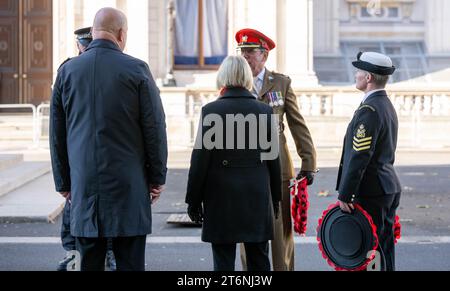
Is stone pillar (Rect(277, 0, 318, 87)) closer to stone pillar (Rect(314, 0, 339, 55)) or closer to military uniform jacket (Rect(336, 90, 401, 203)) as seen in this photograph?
Answer: stone pillar (Rect(314, 0, 339, 55))

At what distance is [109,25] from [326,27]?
1020 inches

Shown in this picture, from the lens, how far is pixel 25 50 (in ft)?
99.7

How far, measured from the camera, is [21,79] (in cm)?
3017

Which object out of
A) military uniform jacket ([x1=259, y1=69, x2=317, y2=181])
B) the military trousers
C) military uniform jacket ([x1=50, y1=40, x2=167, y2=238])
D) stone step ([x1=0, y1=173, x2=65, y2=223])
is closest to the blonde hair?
military uniform jacket ([x1=50, y1=40, x2=167, y2=238])

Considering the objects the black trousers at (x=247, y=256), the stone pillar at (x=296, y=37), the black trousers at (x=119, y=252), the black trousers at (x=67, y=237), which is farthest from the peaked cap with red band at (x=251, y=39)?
the stone pillar at (x=296, y=37)

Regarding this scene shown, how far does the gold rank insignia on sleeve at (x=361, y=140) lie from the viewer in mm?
7508

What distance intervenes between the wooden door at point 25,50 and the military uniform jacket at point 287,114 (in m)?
22.4

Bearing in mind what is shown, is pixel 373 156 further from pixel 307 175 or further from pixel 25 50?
pixel 25 50

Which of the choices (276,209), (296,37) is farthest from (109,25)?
(296,37)

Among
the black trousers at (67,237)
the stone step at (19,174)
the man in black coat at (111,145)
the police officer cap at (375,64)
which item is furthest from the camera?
the stone step at (19,174)

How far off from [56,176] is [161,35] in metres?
23.2

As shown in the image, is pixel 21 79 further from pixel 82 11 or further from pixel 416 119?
pixel 416 119

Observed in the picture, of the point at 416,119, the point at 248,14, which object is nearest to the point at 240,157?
the point at 416,119

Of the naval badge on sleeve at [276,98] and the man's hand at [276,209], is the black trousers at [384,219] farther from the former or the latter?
the naval badge on sleeve at [276,98]
